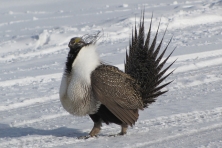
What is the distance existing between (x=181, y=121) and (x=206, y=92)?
1.41 m

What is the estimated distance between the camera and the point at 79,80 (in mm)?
4887

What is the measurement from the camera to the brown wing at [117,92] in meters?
4.97

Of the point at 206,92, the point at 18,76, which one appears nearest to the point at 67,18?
the point at 18,76

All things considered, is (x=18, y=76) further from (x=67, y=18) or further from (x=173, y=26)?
(x=67, y=18)

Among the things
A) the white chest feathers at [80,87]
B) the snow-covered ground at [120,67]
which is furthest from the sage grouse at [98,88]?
the snow-covered ground at [120,67]

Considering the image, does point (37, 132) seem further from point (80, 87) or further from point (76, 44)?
point (76, 44)

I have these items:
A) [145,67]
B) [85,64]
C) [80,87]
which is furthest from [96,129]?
[145,67]

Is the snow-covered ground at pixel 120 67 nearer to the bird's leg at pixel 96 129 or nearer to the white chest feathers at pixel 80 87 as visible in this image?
the bird's leg at pixel 96 129

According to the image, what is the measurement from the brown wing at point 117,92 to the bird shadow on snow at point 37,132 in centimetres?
56

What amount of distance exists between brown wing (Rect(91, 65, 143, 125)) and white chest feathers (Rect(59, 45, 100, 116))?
0.07m

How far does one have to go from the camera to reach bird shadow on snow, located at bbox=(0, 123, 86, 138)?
5.42 meters

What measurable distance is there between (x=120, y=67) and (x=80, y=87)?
159 inches

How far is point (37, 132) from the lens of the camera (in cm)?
553

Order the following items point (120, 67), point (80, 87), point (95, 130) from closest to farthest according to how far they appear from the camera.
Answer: point (80, 87) → point (95, 130) → point (120, 67)
